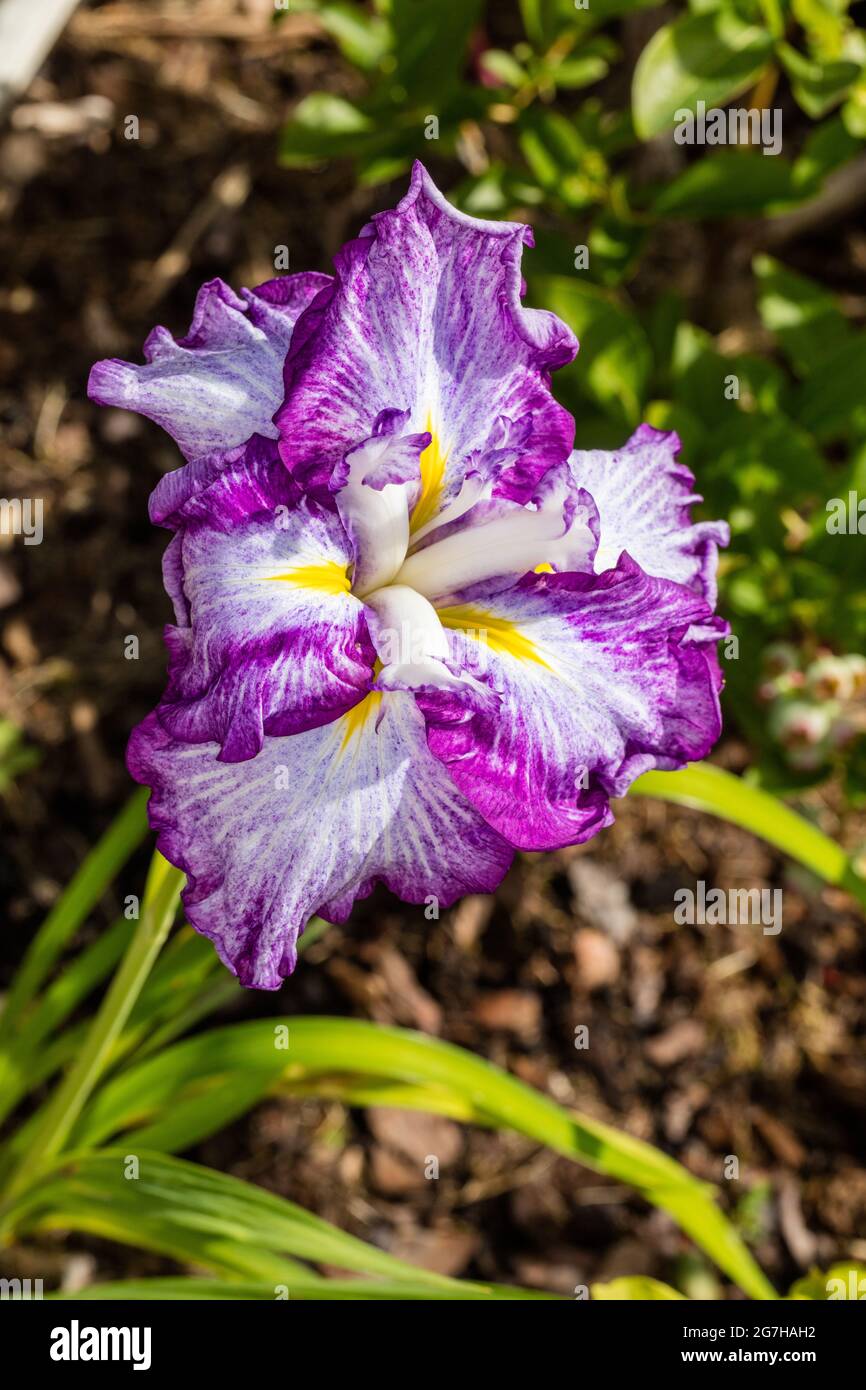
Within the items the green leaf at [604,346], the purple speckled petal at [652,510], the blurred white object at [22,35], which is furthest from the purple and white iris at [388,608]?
the blurred white object at [22,35]

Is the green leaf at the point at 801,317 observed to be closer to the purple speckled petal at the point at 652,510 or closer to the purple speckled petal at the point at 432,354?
the purple speckled petal at the point at 652,510

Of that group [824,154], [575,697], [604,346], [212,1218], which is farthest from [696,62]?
[212,1218]

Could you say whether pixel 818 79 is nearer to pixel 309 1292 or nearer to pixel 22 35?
pixel 22 35

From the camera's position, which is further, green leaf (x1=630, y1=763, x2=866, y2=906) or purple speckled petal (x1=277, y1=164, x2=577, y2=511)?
green leaf (x1=630, y1=763, x2=866, y2=906)

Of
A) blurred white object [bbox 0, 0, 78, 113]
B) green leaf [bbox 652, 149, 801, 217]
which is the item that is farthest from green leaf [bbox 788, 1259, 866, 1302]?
blurred white object [bbox 0, 0, 78, 113]

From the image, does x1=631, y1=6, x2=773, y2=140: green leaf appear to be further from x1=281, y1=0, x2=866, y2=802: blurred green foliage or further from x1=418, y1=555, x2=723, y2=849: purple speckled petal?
x1=418, y1=555, x2=723, y2=849: purple speckled petal

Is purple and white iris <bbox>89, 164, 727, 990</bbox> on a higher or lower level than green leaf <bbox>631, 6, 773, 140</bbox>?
lower
